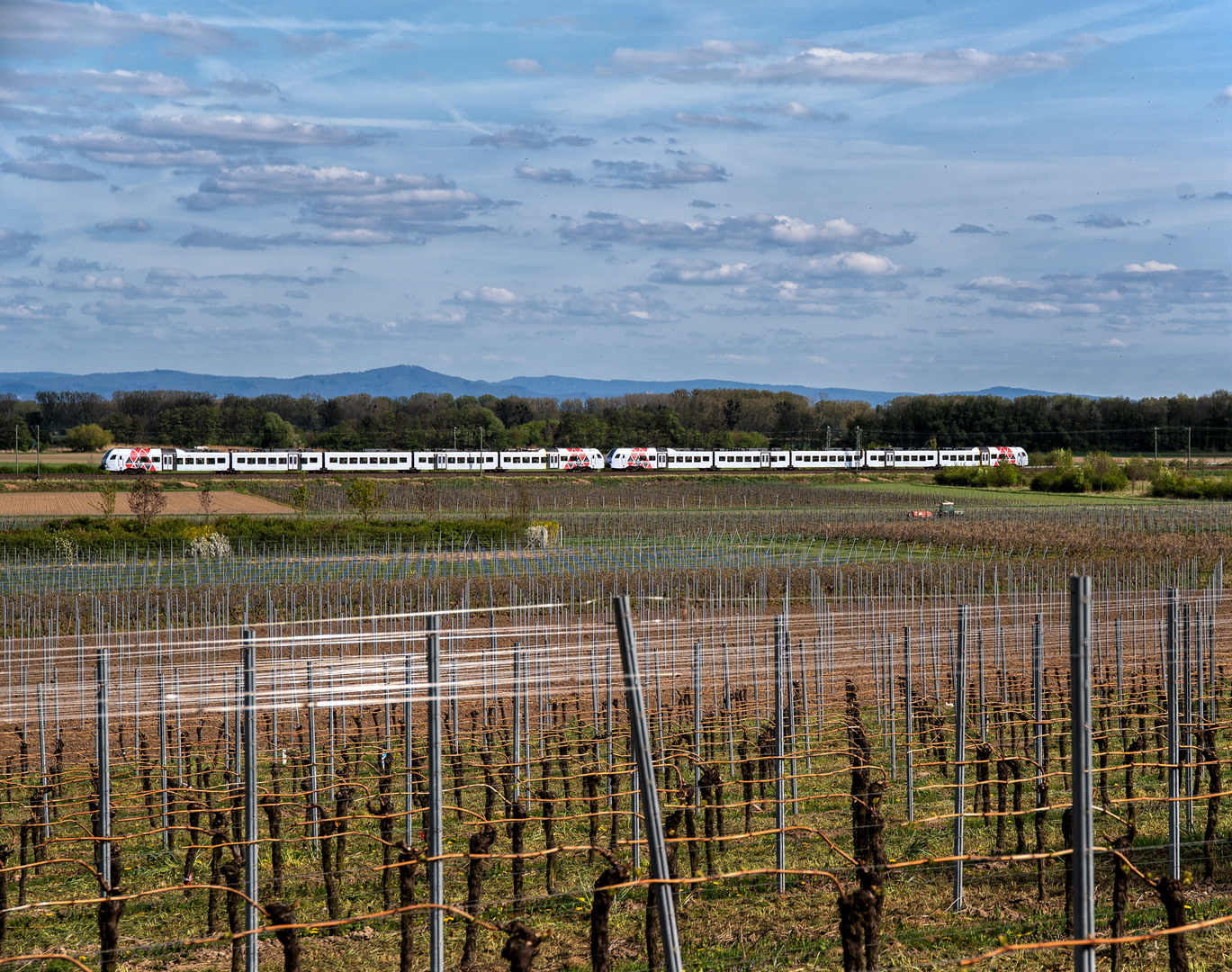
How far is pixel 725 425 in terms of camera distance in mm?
143000

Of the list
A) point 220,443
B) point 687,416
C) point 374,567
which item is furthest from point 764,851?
point 687,416

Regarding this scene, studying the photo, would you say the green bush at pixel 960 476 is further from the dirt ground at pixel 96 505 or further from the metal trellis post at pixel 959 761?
the metal trellis post at pixel 959 761

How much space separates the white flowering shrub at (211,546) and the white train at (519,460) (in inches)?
1425

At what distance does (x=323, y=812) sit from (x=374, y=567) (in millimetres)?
24574

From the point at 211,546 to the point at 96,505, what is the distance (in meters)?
15.4

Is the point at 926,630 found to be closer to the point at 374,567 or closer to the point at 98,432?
the point at 374,567

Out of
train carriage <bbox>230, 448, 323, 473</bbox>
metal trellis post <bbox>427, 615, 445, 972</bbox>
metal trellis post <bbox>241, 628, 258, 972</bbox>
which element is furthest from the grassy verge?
train carriage <bbox>230, 448, 323, 473</bbox>

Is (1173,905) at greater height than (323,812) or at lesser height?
greater

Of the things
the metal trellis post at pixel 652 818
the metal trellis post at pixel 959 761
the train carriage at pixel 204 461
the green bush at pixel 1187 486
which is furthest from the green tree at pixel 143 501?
the green bush at pixel 1187 486

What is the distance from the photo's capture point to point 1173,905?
5.58 m

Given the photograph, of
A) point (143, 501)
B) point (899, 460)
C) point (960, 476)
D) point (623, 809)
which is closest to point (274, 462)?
point (143, 501)

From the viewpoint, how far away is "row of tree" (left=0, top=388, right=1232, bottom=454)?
365ft

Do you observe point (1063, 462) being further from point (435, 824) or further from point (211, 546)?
point (435, 824)

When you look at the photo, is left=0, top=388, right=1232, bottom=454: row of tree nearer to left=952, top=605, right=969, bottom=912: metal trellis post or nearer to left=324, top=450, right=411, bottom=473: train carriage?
left=324, top=450, right=411, bottom=473: train carriage
